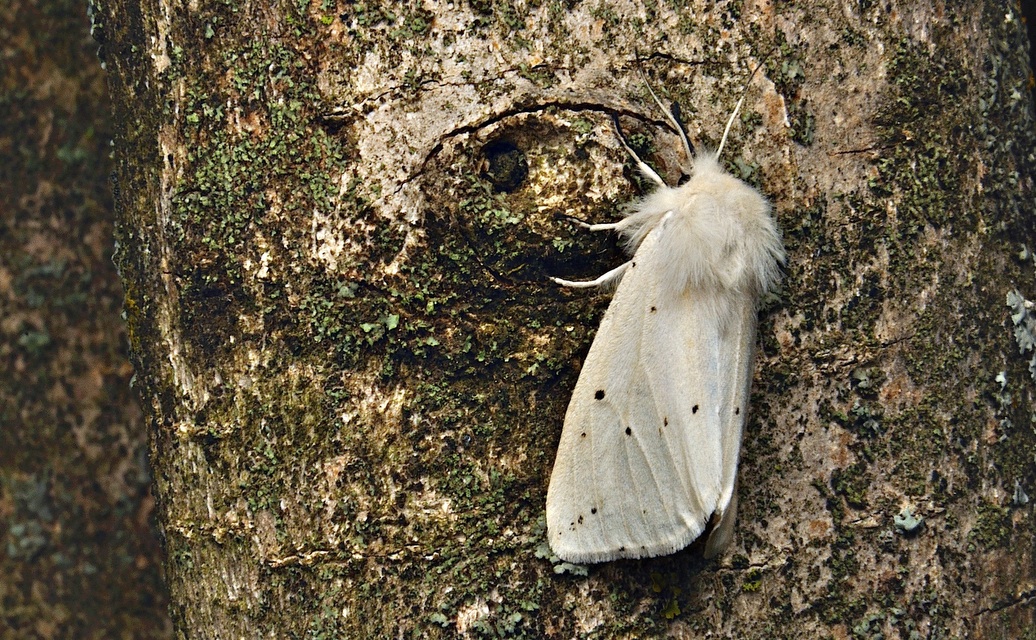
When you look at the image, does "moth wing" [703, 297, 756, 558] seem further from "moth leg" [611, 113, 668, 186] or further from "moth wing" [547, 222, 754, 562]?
"moth leg" [611, 113, 668, 186]

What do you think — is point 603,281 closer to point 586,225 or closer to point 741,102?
point 586,225

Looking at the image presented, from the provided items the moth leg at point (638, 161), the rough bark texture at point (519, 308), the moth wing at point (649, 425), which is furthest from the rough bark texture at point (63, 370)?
the moth leg at point (638, 161)

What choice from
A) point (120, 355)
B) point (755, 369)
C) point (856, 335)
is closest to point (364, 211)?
point (755, 369)

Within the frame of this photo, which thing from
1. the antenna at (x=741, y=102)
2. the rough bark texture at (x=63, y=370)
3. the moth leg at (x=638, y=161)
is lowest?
the rough bark texture at (x=63, y=370)

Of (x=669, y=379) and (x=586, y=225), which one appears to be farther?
(x=669, y=379)

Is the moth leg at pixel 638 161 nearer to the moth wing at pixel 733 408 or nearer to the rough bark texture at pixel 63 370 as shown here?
the moth wing at pixel 733 408

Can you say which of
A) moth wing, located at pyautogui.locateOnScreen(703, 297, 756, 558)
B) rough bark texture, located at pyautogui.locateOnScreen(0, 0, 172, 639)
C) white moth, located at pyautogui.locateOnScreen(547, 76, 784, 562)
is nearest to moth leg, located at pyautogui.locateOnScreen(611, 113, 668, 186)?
white moth, located at pyautogui.locateOnScreen(547, 76, 784, 562)

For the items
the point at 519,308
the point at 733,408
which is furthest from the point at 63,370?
the point at 733,408

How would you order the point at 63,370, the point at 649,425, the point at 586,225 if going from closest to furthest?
the point at 586,225 < the point at 649,425 < the point at 63,370
